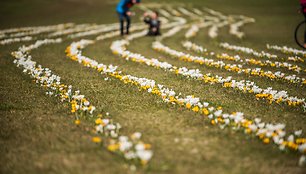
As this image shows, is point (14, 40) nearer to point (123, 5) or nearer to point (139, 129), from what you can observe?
point (123, 5)

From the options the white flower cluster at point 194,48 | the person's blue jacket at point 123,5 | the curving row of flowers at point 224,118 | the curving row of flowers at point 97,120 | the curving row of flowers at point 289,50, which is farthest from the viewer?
the person's blue jacket at point 123,5

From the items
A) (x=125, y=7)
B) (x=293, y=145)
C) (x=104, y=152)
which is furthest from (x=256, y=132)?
(x=125, y=7)

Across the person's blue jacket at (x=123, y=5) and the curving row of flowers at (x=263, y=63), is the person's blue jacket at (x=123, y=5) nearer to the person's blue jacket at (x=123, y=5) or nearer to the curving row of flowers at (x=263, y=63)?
the person's blue jacket at (x=123, y=5)

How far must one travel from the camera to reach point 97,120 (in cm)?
555

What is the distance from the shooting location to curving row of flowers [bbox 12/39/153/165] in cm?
448

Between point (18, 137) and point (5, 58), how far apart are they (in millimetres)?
7688

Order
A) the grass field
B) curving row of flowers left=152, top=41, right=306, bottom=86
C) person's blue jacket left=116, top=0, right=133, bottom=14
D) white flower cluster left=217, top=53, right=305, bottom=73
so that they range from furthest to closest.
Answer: person's blue jacket left=116, top=0, right=133, bottom=14 < white flower cluster left=217, top=53, right=305, bottom=73 < curving row of flowers left=152, top=41, right=306, bottom=86 < the grass field

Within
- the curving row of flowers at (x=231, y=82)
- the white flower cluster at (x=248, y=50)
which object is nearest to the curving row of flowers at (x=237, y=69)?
the curving row of flowers at (x=231, y=82)

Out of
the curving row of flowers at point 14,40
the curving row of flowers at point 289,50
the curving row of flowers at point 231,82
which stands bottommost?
the curving row of flowers at point 14,40

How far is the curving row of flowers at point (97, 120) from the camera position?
4.48 metres

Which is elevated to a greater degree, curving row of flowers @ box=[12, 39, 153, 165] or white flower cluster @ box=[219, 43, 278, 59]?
curving row of flowers @ box=[12, 39, 153, 165]

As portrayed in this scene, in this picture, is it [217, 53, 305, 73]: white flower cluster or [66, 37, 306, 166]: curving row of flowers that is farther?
[217, 53, 305, 73]: white flower cluster

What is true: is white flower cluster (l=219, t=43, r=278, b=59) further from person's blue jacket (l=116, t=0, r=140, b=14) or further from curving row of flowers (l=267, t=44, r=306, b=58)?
person's blue jacket (l=116, t=0, r=140, b=14)

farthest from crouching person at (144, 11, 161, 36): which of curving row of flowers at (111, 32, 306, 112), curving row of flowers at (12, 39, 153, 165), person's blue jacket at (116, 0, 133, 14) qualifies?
curving row of flowers at (12, 39, 153, 165)
